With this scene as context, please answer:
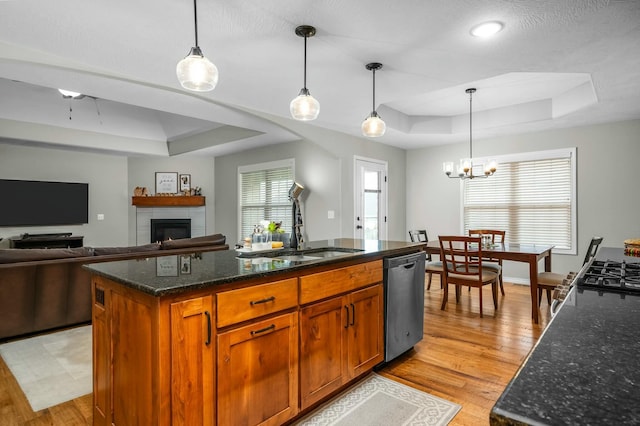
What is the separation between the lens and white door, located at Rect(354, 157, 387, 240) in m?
5.87

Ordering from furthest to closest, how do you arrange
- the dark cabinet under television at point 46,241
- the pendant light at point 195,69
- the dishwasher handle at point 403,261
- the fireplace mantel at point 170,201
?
the fireplace mantel at point 170,201 < the dark cabinet under television at point 46,241 < the dishwasher handle at point 403,261 < the pendant light at point 195,69

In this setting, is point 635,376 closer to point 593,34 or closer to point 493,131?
point 593,34

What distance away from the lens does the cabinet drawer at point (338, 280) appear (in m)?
2.00

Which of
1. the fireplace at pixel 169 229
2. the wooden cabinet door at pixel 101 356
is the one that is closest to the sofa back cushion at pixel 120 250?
the wooden cabinet door at pixel 101 356

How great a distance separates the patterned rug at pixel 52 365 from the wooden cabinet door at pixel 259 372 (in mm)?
1398

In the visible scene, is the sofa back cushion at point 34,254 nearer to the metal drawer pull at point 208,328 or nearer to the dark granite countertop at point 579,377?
the metal drawer pull at point 208,328

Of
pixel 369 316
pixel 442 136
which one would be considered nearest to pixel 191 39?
pixel 369 316

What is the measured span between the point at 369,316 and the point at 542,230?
437cm

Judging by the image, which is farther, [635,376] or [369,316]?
[369,316]

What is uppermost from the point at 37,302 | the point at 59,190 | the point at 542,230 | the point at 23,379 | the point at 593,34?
the point at 593,34

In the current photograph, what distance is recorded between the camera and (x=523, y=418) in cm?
49

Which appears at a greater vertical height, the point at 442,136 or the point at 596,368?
the point at 442,136

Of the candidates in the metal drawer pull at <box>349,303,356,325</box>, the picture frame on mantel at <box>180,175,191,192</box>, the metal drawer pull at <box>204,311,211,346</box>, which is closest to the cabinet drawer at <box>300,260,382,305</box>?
the metal drawer pull at <box>349,303,356,325</box>

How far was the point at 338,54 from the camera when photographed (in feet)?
9.53
